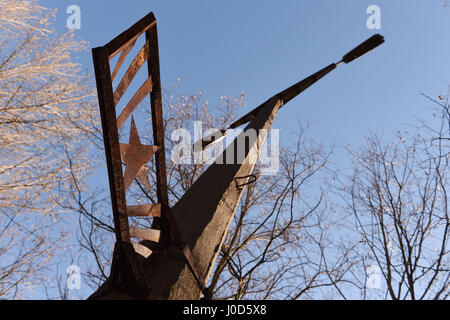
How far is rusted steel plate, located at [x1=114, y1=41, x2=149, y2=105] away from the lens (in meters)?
1.38

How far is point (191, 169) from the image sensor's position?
752 cm

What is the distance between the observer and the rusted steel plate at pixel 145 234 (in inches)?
56.1

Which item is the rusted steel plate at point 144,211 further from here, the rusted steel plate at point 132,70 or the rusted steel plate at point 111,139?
the rusted steel plate at point 132,70

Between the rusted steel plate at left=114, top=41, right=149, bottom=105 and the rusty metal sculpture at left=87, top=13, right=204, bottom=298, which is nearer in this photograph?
the rusty metal sculpture at left=87, top=13, right=204, bottom=298

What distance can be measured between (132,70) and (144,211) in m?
0.71

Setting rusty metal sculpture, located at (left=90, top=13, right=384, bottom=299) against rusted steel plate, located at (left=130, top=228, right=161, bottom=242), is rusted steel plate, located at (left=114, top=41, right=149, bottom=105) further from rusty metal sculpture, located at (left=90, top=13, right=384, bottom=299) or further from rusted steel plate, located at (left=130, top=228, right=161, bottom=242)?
rusted steel plate, located at (left=130, top=228, right=161, bottom=242)

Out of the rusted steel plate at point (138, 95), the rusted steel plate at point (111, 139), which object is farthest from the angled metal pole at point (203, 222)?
the rusted steel plate at point (138, 95)

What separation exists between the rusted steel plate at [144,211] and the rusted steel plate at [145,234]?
0.07m

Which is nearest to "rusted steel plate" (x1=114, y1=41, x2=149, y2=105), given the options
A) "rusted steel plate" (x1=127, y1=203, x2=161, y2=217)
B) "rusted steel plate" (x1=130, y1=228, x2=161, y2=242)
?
"rusted steel plate" (x1=127, y1=203, x2=161, y2=217)

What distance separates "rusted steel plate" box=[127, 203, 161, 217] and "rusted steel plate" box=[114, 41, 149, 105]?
1.77 ft

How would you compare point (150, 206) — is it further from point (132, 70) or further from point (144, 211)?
point (132, 70)
